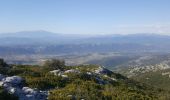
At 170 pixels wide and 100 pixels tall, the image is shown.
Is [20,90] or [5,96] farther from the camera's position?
[20,90]

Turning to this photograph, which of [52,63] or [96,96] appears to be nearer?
[96,96]

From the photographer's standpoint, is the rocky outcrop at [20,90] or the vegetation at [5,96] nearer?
the vegetation at [5,96]

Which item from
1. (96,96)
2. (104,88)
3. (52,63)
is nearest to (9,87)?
(96,96)

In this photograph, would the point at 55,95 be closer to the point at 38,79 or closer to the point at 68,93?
the point at 68,93

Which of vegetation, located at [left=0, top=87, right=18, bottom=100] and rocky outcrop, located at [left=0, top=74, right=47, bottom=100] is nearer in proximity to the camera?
vegetation, located at [left=0, top=87, right=18, bottom=100]

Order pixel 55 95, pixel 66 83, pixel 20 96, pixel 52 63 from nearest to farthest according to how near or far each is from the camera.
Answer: pixel 20 96 → pixel 55 95 → pixel 66 83 → pixel 52 63

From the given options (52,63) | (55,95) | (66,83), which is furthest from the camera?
(52,63)

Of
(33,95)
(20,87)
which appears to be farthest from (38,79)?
(33,95)

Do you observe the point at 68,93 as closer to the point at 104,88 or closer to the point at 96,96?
the point at 96,96

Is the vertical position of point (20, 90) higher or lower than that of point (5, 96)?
lower
